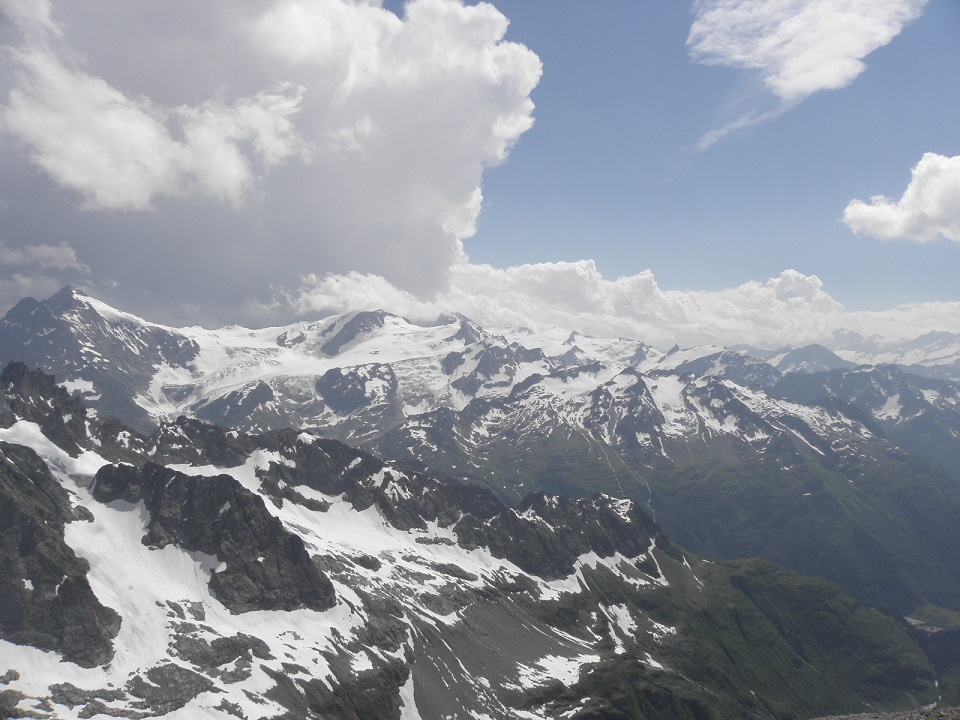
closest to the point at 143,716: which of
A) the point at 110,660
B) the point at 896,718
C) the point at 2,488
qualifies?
the point at 110,660

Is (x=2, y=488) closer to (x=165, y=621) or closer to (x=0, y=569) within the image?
(x=0, y=569)

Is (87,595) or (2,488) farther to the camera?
(2,488)

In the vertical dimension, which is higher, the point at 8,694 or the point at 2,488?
the point at 2,488

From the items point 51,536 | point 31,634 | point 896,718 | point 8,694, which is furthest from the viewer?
point 51,536

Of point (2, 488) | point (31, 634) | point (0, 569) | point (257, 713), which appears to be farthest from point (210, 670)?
point (2, 488)

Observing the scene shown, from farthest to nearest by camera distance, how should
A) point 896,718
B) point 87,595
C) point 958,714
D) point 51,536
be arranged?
point 51,536 → point 87,595 → point 896,718 → point 958,714

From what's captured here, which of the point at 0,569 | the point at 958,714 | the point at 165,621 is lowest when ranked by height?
the point at 958,714
